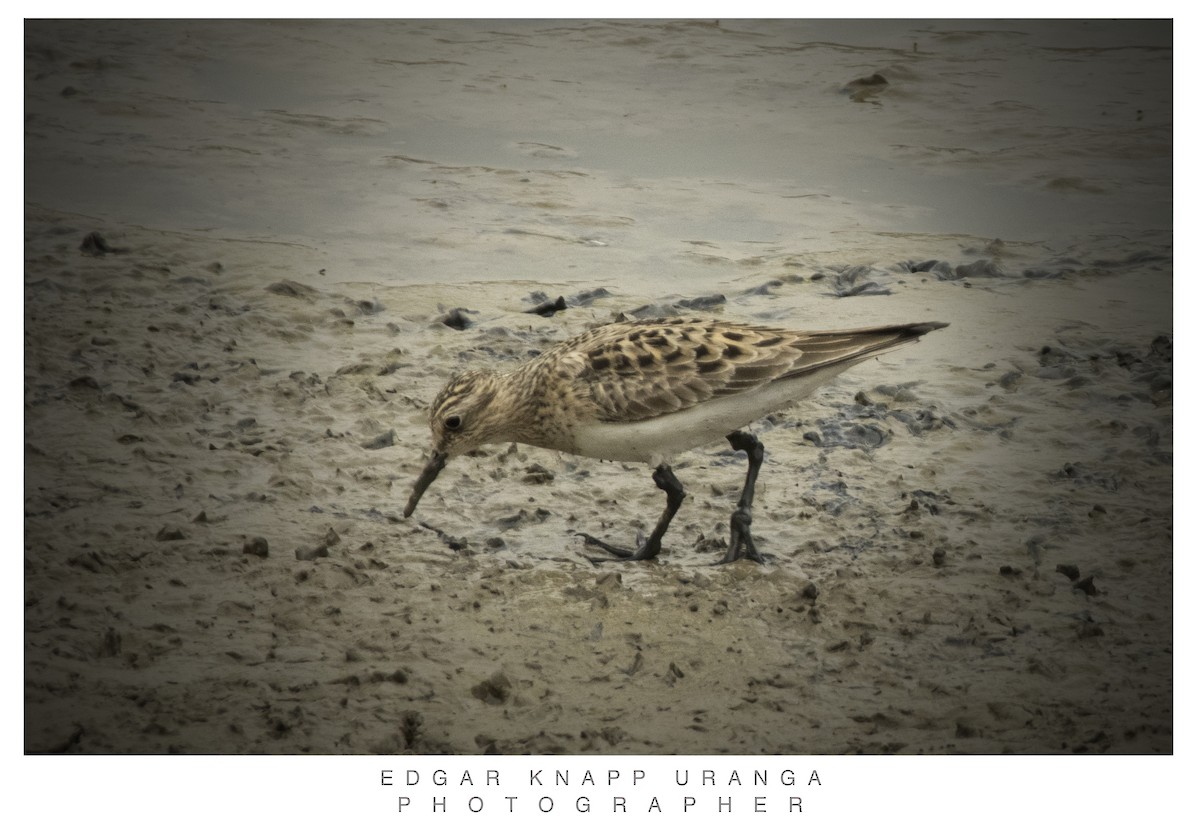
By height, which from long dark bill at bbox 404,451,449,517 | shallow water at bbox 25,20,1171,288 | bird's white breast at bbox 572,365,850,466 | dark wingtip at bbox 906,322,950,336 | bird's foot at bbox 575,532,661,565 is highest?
shallow water at bbox 25,20,1171,288

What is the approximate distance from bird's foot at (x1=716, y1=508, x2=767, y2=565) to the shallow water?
3.94 metres

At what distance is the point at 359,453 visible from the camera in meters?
8.16

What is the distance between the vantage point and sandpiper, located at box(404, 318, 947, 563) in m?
6.96

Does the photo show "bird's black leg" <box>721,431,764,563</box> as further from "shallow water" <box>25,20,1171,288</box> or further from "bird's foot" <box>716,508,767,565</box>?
"shallow water" <box>25,20,1171,288</box>

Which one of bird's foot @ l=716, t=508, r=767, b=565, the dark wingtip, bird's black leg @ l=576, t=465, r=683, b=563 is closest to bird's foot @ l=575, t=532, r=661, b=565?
bird's black leg @ l=576, t=465, r=683, b=563

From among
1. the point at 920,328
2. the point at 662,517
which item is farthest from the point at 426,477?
the point at 920,328

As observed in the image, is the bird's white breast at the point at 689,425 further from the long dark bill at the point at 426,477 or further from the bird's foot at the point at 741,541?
the long dark bill at the point at 426,477

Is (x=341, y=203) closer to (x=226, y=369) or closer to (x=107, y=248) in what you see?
(x=107, y=248)

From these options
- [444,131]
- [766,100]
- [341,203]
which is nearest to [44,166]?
[341,203]

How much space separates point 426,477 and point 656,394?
4.41 ft

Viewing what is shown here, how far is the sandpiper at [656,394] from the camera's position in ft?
22.8

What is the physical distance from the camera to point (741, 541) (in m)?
7.18

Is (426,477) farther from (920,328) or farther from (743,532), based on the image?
(920,328)
